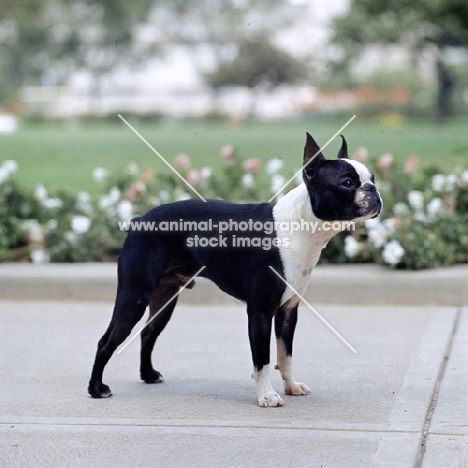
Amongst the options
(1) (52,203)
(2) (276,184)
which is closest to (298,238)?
(2) (276,184)

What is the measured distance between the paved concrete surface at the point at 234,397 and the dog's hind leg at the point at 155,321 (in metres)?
0.08

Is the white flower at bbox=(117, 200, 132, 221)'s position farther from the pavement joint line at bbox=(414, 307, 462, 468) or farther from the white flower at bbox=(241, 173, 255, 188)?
the pavement joint line at bbox=(414, 307, 462, 468)

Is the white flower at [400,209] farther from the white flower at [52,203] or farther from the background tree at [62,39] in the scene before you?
the background tree at [62,39]

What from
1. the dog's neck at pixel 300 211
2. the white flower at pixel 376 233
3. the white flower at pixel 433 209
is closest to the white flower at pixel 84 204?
the white flower at pixel 376 233

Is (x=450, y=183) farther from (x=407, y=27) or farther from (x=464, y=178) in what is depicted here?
(x=407, y=27)

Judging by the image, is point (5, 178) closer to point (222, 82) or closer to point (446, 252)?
point (446, 252)

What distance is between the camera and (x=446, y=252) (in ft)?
25.9

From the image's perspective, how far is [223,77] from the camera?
4841cm

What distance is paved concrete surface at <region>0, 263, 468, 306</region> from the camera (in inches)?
290

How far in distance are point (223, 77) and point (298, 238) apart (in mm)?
44304

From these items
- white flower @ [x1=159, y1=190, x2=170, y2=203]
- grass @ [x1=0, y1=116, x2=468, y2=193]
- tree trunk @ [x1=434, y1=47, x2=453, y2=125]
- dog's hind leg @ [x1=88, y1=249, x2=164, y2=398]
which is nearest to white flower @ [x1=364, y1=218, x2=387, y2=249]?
white flower @ [x1=159, y1=190, x2=170, y2=203]

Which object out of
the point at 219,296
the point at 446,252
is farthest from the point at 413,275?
the point at 219,296

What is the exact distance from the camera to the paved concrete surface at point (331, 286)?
290 inches

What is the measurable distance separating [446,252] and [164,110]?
130 feet
